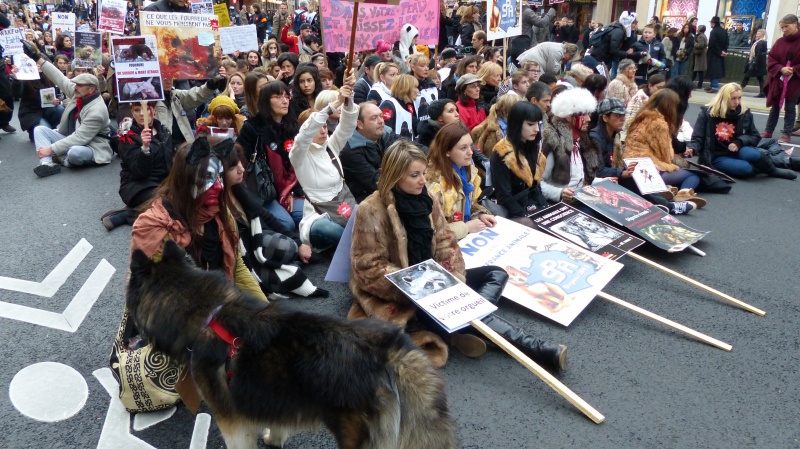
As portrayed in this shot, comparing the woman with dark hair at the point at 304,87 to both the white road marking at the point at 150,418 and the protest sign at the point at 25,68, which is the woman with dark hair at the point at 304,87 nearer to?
the white road marking at the point at 150,418

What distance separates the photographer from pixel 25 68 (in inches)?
370

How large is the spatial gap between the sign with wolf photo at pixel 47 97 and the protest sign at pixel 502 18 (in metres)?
7.65

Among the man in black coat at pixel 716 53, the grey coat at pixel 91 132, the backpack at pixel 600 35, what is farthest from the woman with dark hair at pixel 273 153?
the man in black coat at pixel 716 53

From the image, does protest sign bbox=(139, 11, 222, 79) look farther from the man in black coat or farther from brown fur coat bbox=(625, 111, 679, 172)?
the man in black coat

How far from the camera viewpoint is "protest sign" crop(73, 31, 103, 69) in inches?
367

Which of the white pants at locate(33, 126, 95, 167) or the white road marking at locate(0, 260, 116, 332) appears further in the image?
the white pants at locate(33, 126, 95, 167)

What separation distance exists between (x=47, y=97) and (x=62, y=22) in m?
5.00

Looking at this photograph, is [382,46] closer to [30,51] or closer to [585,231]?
[585,231]

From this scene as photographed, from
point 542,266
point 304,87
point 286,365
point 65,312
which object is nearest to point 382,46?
point 304,87

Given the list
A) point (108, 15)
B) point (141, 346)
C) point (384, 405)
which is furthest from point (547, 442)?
point (108, 15)

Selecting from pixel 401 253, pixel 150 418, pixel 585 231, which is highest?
pixel 401 253

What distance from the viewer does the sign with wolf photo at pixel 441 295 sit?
3.59 metres

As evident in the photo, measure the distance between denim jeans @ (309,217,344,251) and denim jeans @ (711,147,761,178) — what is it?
19.9 ft

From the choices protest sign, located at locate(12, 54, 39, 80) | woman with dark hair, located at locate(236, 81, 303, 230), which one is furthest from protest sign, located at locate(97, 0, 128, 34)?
woman with dark hair, located at locate(236, 81, 303, 230)
